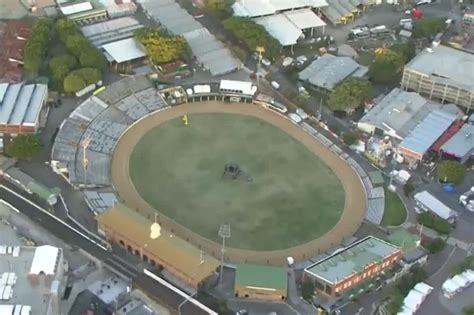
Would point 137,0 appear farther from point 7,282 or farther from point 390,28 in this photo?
point 7,282

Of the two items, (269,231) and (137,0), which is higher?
(137,0)

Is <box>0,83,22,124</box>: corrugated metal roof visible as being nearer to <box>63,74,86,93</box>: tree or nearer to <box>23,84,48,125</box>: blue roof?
<box>23,84,48,125</box>: blue roof

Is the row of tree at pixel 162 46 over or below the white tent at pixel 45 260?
over

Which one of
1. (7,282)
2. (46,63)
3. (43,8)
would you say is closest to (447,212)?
(7,282)

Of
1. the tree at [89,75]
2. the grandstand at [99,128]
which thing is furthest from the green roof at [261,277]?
the tree at [89,75]

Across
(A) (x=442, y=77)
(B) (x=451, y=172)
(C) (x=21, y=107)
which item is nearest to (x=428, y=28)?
(A) (x=442, y=77)

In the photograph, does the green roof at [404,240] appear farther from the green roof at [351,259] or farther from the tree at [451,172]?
the tree at [451,172]

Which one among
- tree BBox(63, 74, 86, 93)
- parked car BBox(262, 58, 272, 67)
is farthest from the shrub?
tree BBox(63, 74, 86, 93)
